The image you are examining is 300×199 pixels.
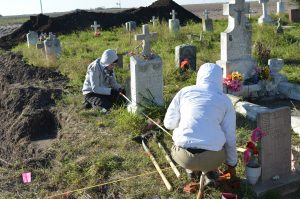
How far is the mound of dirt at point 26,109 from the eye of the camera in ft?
24.0

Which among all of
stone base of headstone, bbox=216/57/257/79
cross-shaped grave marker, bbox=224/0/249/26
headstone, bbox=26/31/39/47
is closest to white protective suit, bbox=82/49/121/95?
stone base of headstone, bbox=216/57/257/79

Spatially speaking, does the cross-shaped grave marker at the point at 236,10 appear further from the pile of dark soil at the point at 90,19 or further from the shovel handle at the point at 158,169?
the pile of dark soil at the point at 90,19

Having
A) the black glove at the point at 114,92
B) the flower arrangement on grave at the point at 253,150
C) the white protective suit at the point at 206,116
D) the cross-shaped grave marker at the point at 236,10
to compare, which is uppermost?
the cross-shaped grave marker at the point at 236,10

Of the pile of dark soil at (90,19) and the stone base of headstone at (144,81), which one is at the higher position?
the pile of dark soil at (90,19)

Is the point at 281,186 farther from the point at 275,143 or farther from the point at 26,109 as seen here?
the point at 26,109

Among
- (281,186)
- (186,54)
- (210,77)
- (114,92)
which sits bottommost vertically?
(281,186)

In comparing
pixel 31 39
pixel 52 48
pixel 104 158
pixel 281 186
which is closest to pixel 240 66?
pixel 104 158

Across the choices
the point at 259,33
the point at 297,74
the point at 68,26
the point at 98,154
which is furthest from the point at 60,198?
the point at 68,26

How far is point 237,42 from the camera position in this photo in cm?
846

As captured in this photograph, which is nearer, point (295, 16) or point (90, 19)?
point (295, 16)

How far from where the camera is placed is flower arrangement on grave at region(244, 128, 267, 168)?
4457 millimetres

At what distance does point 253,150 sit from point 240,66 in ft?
13.7

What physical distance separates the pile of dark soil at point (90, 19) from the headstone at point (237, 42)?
15957mm

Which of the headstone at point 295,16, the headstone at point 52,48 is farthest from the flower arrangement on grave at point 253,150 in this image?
the headstone at point 295,16
